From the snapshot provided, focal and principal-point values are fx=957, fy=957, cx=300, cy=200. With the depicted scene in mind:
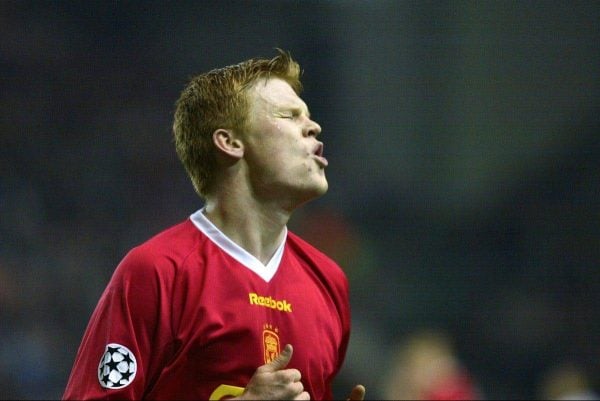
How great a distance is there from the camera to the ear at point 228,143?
2.66 meters

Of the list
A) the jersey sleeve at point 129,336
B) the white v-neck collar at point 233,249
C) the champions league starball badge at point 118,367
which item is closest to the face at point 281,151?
the white v-neck collar at point 233,249

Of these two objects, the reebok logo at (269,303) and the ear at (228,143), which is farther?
the ear at (228,143)

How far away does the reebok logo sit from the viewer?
2.51 metres

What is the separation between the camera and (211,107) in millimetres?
2707

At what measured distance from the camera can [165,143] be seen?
6.13 m

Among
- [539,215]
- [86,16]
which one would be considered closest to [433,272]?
[539,215]

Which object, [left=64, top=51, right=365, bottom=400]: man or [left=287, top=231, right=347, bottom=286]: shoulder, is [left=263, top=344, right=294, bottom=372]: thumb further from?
[left=287, top=231, right=347, bottom=286]: shoulder

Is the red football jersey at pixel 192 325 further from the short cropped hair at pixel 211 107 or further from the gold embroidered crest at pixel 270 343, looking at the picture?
the short cropped hair at pixel 211 107

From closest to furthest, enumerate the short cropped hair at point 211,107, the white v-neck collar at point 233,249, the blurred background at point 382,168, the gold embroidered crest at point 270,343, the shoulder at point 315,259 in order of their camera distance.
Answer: the gold embroidered crest at point 270,343, the white v-neck collar at point 233,249, the short cropped hair at point 211,107, the shoulder at point 315,259, the blurred background at point 382,168

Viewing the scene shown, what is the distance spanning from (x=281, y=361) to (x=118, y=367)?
393 mm

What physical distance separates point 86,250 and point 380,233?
1925 mm

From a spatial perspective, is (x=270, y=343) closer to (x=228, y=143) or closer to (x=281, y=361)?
(x=281, y=361)

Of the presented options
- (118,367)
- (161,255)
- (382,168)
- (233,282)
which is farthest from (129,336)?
(382,168)

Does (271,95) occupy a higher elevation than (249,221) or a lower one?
higher
